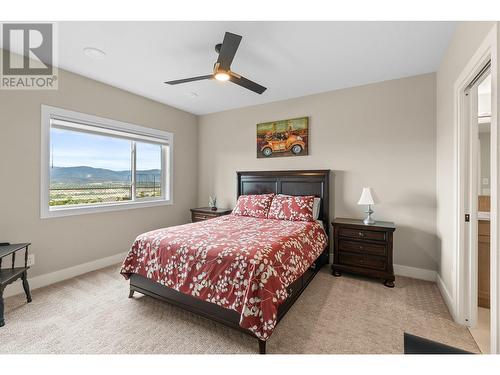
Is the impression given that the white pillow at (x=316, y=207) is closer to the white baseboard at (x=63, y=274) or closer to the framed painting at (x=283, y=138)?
the framed painting at (x=283, y=138)

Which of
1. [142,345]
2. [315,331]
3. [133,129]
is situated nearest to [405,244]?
[315,331]

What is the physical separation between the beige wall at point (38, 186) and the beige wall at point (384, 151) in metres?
2.18

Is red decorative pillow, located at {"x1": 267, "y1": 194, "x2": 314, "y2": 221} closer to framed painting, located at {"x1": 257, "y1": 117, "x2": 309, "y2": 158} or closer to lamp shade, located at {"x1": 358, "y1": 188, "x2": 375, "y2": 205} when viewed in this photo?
lamp shade, located at {"x1": 358, "y1": 188, "x2": 375, "y2": 205}

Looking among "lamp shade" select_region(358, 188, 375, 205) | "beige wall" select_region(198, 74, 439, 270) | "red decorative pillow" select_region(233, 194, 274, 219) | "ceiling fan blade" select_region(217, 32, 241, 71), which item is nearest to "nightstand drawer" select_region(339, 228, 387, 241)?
"lamp shade" select_region(358, 188, 375, 205)

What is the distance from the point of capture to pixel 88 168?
3.30m

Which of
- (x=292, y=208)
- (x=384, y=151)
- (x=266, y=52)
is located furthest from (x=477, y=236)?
(x=266, y=52)

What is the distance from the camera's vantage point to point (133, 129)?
3.59 metres

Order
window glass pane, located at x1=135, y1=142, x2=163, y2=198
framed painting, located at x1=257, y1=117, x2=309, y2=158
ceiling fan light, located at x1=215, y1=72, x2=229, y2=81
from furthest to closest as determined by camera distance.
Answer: window glass pane, located at x1=135, y1=142, x2=163, y2=198 < framed painting, located at x1=257, y1=117, x2=309, y2=158 < ceiling fan light, located at x1=215, y1=72, x2=229, y2=81

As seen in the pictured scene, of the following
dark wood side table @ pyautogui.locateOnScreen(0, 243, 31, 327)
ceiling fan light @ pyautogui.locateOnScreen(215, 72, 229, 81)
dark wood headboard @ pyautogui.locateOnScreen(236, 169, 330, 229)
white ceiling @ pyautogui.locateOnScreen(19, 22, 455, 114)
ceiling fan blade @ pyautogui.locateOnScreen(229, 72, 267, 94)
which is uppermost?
white ceiling @ pyautogui.locateOnScreen(19, 22, 455, 114)

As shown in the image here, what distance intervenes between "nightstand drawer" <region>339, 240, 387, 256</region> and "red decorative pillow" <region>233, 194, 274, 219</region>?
1.14m

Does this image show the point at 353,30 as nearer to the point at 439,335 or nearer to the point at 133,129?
the point at 439,335

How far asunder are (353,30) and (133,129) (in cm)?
321

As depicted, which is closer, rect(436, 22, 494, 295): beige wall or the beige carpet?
the beige carpet

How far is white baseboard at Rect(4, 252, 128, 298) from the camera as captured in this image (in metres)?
2.49
